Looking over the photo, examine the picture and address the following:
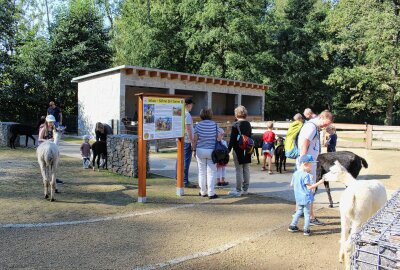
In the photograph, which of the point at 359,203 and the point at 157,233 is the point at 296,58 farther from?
the point at 359,203

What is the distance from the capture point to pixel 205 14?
1121 inches

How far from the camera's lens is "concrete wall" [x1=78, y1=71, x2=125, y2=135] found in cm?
1733

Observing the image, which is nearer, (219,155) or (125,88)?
(219,155)

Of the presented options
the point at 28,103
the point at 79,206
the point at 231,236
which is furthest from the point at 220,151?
the point at 28,103

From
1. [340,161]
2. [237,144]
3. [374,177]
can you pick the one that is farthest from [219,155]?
[374,177]

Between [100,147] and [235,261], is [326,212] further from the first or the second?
[100,147]

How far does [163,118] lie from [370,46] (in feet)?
82.0

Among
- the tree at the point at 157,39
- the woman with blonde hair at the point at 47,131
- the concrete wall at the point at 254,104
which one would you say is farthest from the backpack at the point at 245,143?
the tree at the point at 157,39

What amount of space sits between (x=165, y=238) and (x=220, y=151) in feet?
7.89

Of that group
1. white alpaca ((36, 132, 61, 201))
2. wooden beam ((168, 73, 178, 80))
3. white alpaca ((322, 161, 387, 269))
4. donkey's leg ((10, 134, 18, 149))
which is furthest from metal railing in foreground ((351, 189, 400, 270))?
wooden beam ((168, 73, 178, 80))

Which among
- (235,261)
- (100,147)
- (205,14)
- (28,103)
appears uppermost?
(205,14)

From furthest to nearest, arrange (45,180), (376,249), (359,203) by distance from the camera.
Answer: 1. (45,180)
2. (359,203)
3. (376,249)

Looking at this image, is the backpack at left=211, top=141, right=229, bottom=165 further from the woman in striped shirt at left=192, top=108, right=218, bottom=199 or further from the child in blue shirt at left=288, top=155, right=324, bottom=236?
the child in blue shirt at left=288, top=155, right=324, bottom=236

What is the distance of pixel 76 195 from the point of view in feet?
24.0
